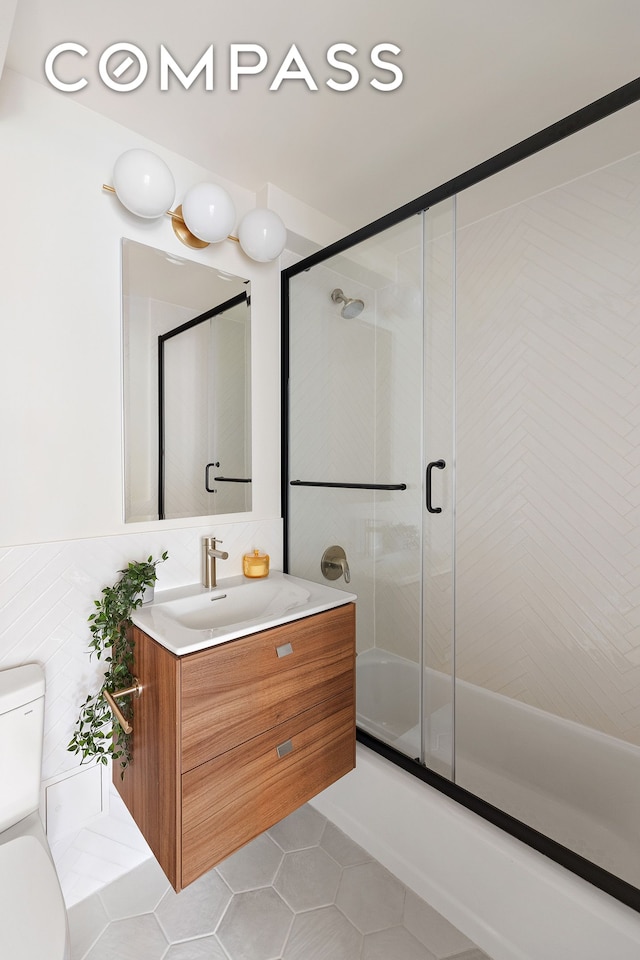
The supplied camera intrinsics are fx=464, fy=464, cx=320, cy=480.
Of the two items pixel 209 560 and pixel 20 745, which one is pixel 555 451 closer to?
pixel 209 560

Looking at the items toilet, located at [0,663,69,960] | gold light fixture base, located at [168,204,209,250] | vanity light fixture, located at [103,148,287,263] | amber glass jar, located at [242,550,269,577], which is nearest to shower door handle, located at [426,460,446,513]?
amber glass jar, located at [242,550,269,577]

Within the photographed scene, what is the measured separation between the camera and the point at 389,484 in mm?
1672

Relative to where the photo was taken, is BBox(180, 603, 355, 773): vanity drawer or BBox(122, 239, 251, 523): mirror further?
BBox(122, 239, 251, 523): mirror

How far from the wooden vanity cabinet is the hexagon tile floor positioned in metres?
0.29

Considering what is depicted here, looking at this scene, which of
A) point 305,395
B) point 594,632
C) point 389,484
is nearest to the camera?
point 389,484

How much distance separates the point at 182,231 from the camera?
163 centimetres

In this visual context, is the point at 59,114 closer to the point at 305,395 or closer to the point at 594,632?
the point at 305,395

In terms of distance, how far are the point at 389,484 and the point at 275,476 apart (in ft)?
1.84

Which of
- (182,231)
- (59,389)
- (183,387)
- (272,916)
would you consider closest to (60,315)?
(59,389)

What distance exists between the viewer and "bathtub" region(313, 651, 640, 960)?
1.10m

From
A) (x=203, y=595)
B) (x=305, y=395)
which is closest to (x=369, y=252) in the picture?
(x=305, y=395)

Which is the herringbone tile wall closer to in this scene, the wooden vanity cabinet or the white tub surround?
the white tub surround

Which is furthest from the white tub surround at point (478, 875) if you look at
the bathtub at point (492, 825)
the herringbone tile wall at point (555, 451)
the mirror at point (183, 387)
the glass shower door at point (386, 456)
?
the mirror at point (183, 387)

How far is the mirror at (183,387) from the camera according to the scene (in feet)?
5.04
